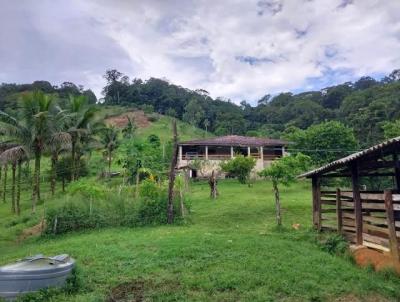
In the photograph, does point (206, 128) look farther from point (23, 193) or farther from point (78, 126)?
point (78, 126)

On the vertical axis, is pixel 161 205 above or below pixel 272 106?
below

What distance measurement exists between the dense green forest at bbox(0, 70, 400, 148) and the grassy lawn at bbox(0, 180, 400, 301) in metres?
22.1

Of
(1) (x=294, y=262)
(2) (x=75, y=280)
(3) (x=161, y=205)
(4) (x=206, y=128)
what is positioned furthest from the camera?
(4) (x=206, y=128)

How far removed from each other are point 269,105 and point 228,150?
42939 millimetres

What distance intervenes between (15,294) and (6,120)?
17444 mm

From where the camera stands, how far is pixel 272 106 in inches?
3137

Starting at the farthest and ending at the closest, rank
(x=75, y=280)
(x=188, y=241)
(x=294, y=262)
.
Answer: (x=188, y=241) → (x=294, y=262) → (x=75, y=280)

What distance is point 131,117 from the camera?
233ft

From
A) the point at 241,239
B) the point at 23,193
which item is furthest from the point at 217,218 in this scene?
the point at 23,193

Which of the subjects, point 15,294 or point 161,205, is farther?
point 161,205

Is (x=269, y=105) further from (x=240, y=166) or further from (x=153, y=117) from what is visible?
(x=240, y=166)

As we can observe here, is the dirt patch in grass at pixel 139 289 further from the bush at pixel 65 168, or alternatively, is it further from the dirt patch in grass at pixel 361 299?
the bush at pixel 65 168

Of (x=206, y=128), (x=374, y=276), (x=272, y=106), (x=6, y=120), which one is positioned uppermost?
(x=272, y=106)

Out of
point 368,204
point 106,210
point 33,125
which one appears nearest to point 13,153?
point 33,125
